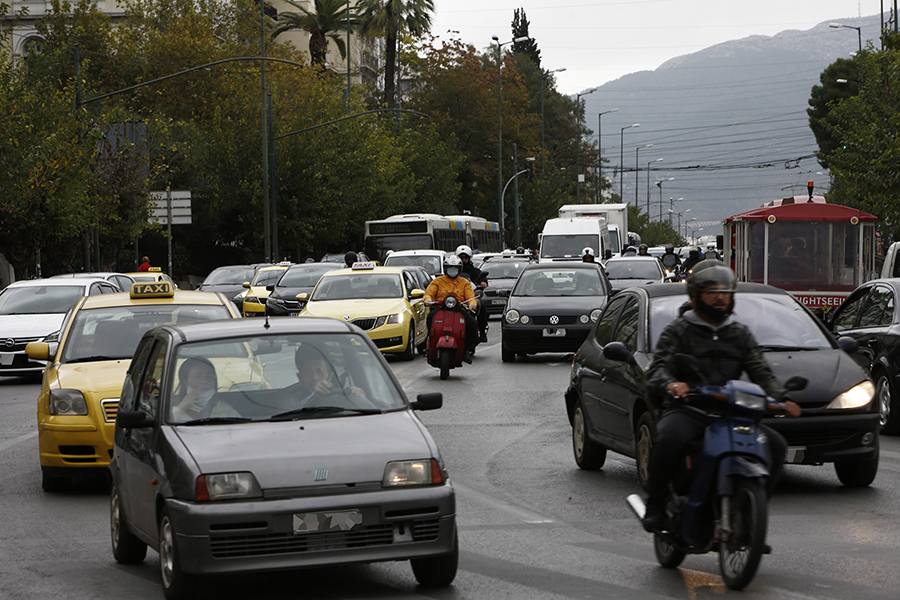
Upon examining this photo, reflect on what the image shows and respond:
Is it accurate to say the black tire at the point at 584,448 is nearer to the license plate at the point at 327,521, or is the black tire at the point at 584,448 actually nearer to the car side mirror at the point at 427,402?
the car side mirror at the point at 427,402

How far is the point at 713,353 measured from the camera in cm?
666

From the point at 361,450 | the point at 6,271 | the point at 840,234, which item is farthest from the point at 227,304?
the point at 6,271

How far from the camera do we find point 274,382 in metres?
7.16

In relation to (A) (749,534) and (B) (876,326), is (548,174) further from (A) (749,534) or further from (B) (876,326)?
(A) (749,534)

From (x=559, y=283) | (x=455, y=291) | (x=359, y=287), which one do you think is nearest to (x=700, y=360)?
(x=455, y=291)

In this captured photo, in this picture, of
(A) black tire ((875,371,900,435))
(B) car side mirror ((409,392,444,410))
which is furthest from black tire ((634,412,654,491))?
(A) black tire ((875,371,900,435))

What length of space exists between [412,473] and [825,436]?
3.98 meters

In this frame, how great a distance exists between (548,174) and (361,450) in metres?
89.6

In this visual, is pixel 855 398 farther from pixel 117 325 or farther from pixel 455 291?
pixel 455 291

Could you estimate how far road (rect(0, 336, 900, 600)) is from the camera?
676 centimetres

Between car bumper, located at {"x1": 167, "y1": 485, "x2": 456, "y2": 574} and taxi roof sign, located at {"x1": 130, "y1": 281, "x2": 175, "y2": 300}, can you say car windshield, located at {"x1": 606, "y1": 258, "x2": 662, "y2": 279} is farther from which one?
car bumper, located at {"x1": 167, "y1": 485, "x2": 456, "y2": 574}

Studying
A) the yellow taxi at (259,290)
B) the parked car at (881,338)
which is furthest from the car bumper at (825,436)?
the yellow taxi at (259,290)

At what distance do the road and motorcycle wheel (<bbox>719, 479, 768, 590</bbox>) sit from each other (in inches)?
7.0

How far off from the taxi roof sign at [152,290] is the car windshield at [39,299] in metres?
9.65
